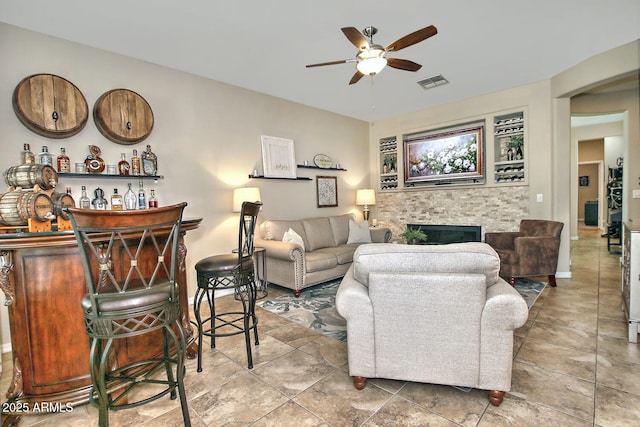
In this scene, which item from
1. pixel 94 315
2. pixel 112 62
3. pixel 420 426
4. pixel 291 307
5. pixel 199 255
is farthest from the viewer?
pixel 199 255

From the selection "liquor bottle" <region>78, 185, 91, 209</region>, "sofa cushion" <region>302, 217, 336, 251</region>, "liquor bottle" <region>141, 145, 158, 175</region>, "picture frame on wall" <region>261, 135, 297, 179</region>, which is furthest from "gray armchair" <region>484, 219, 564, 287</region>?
"liquor bottle" <region>78, 185, 91, 209</region>

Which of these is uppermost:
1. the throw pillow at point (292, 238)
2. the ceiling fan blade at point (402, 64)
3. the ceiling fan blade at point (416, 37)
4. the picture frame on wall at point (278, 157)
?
the ceiling fan blade at point (402, 64)

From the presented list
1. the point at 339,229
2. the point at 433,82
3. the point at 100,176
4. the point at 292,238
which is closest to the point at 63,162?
the point at 100,176

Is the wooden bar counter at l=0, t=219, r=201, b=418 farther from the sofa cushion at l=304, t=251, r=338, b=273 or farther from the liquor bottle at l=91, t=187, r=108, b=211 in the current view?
the sofa cushion at l=304, t=251, r=338, b=273

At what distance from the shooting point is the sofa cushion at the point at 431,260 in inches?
65.6

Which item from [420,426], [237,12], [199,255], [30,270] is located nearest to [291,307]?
[199,255]

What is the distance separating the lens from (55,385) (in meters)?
1.71

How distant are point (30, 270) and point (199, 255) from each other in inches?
85.9

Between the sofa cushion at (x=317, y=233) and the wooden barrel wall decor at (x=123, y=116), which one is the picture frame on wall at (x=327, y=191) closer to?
the sofa cushion at (x=317, y=233)

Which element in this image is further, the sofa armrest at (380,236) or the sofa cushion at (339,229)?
the sofa armrest at (380,236)

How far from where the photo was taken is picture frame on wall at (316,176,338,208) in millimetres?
5383

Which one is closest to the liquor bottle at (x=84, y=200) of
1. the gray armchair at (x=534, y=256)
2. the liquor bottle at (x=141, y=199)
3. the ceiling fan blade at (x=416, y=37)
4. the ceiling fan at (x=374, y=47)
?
the liquor bottle at (x=141, y=199)

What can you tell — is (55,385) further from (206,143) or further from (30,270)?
(206,143)

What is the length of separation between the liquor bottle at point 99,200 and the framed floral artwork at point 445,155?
473 centimetres
